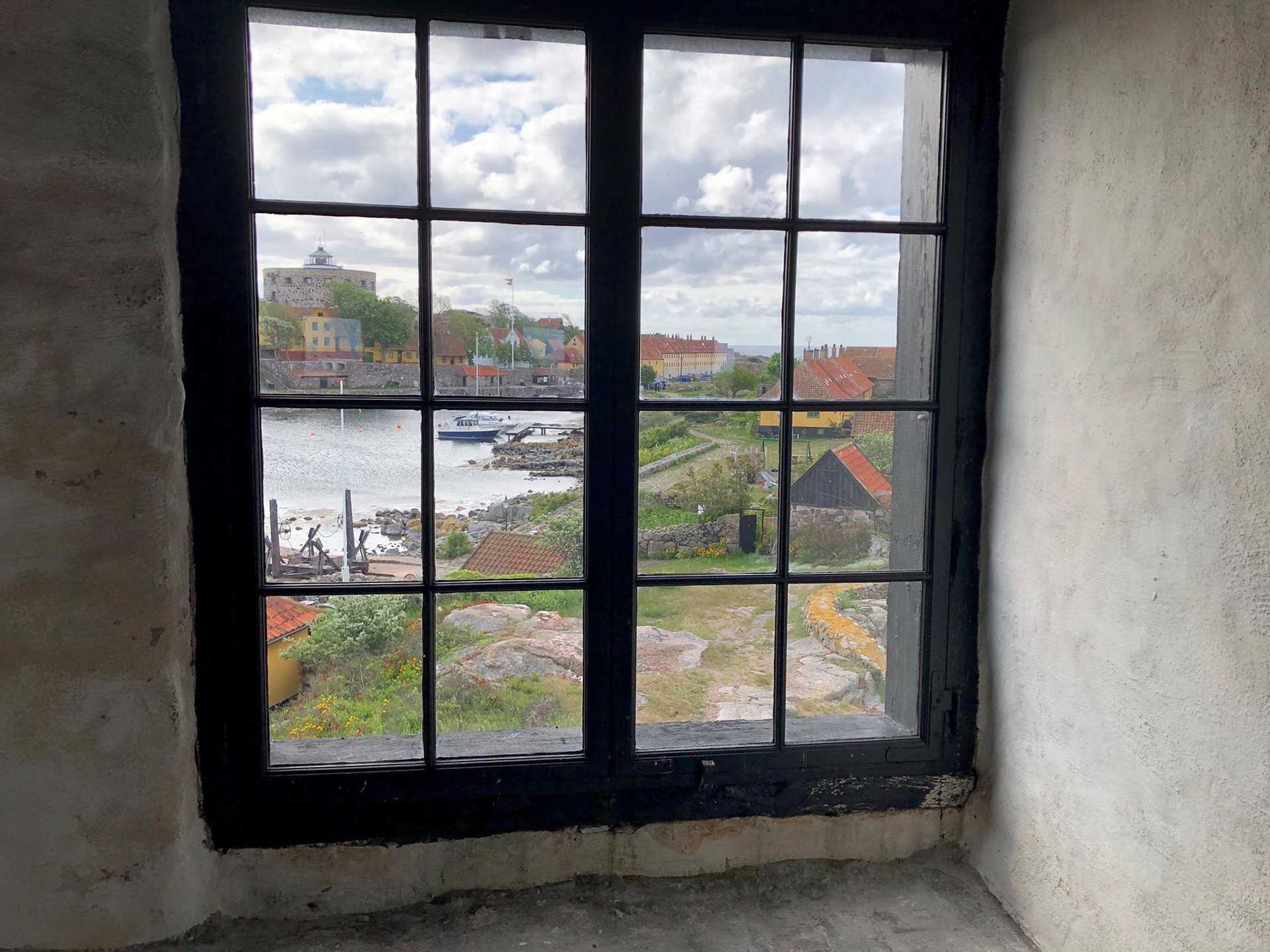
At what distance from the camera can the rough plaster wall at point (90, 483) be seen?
1.39 metres

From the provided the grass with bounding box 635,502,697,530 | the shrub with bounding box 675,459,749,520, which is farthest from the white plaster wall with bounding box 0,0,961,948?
the shrub with bounding box 675,459,749,520

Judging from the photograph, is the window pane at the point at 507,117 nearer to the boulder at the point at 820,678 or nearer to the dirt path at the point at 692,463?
the dirt path at the point at 692,463

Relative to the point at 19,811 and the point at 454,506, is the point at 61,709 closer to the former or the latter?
the point at 19,811

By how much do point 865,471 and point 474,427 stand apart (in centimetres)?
84

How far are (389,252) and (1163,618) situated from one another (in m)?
1.50

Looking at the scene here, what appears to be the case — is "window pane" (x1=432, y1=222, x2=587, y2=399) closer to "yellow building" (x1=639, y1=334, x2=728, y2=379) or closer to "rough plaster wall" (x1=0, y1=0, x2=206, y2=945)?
"yellow building" (x1=639, y1=334, x2=728, y2=379)

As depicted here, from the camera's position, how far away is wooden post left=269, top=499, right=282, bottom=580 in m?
1.61

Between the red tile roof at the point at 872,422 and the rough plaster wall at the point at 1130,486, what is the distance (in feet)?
0.74

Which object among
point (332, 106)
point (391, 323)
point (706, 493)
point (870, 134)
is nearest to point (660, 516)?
point (706, 493)

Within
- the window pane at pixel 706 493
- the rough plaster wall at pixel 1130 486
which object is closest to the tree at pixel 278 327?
the window pane at pixel 706 493

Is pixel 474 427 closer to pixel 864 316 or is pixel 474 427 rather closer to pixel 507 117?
pixel 507 117

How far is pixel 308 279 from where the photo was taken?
5.16ft

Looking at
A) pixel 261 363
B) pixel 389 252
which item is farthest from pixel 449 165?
pixel 261 363

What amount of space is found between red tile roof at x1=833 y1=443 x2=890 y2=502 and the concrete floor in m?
0.84
